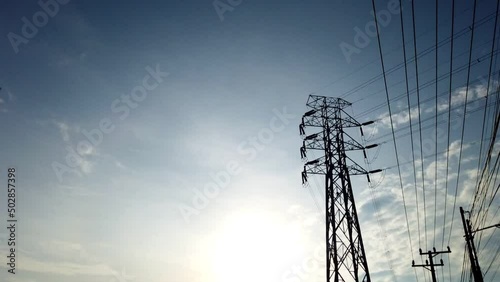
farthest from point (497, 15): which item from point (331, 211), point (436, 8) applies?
point (331, 211)

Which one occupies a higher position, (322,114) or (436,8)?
(322,114)

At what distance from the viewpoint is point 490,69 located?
8.91m

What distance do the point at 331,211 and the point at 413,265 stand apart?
18058mm

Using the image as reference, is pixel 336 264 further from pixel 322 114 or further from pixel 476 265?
pixel 476 265

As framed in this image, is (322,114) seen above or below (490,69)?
above

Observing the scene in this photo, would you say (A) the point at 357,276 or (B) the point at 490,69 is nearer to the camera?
(B) the point at 490,69

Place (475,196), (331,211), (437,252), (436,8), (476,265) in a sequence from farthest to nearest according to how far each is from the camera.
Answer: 1. (437,252)
2. (476,265)
3. (331,211)
4. (475,196)
5. (436,8)

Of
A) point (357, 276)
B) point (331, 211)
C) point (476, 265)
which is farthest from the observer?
point (476, 265)

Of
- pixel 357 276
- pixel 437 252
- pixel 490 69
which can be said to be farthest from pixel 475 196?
pixel 437 252

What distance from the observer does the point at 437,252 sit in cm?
3148

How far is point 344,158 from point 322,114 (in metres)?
4.11

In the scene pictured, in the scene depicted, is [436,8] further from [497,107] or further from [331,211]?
[331,211]

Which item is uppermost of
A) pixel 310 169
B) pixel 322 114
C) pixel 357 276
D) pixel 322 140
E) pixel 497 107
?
pixel 322 114

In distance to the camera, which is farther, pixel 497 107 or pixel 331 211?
pixel 331 211
